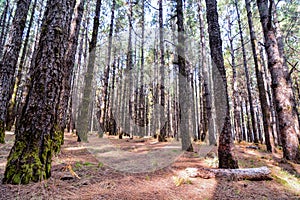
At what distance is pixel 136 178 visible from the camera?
4.15 m

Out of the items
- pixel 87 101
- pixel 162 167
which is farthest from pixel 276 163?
pixel 87 101

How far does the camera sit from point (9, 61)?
6.66 metres

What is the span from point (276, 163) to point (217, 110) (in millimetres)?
3412

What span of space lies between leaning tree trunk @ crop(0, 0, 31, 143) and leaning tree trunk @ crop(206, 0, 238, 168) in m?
6.82

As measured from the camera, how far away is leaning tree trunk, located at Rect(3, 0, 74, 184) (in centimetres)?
298

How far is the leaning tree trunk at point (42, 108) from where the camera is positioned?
298 centimetres

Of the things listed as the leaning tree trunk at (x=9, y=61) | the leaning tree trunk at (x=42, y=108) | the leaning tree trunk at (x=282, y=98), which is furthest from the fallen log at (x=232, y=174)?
the leaning tree trunk at (x=9, y=61)

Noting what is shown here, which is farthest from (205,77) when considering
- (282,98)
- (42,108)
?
(42,108)

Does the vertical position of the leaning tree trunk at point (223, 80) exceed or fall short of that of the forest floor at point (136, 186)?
it exceeds it

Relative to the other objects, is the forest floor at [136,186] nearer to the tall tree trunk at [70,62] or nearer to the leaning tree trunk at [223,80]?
the leaning tree trunk at [223,80]

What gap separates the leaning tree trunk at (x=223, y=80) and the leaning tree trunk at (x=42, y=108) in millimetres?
4087

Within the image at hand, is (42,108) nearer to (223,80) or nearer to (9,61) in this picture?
(223,80)

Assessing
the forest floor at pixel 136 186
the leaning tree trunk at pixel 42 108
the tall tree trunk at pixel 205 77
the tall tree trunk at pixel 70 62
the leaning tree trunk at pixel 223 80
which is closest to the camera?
the forest floor at pixel 136 186

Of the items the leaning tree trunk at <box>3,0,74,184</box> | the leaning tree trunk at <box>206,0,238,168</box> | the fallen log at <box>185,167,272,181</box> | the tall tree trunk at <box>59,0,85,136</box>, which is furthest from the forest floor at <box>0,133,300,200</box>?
the tall tree trunk at <box>59,0,85,136</box>
